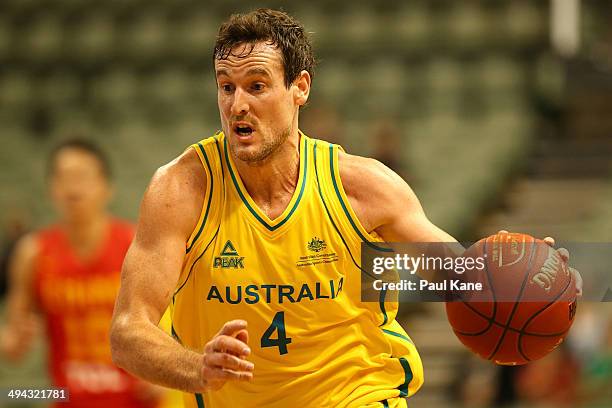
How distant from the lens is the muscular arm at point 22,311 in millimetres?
6133

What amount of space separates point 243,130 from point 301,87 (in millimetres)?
372

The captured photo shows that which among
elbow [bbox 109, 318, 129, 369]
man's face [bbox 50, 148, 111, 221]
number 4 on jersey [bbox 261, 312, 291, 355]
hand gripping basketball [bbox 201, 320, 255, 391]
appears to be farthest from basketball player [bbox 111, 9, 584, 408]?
man's face [bbox 50, 148, 111, 221]

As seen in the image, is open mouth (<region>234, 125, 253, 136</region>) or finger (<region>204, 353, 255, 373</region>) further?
open mouth (<region>234, 125, 253, 136</region>)

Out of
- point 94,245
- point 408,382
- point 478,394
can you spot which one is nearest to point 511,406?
point 478,394

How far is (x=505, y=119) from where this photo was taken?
13.2 meters

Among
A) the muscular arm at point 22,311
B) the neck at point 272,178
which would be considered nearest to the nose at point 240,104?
the neck at point 272,178

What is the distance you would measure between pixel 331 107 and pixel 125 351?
966 centimetres

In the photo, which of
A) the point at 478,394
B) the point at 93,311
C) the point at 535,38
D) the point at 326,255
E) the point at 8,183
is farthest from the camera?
the point at 535,38

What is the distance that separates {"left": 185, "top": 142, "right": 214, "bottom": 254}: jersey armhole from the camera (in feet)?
13.6

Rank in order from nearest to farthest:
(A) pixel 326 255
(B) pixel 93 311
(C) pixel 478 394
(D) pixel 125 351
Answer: (D) pixel 125 351 → (A) pixel 326 255 → (B) pixel 93 311 → (C) pixel 478 394

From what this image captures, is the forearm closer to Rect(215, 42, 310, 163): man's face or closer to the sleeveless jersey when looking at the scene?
Rect(215, 42, 310, 163): man's face

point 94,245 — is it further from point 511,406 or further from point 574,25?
point 574,25

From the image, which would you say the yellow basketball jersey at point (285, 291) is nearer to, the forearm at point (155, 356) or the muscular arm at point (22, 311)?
the forearm at point (155, 356)

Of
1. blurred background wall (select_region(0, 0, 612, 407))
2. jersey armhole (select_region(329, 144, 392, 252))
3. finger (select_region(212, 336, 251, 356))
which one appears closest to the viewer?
finger (select_region(212, 336, 251, 356))
